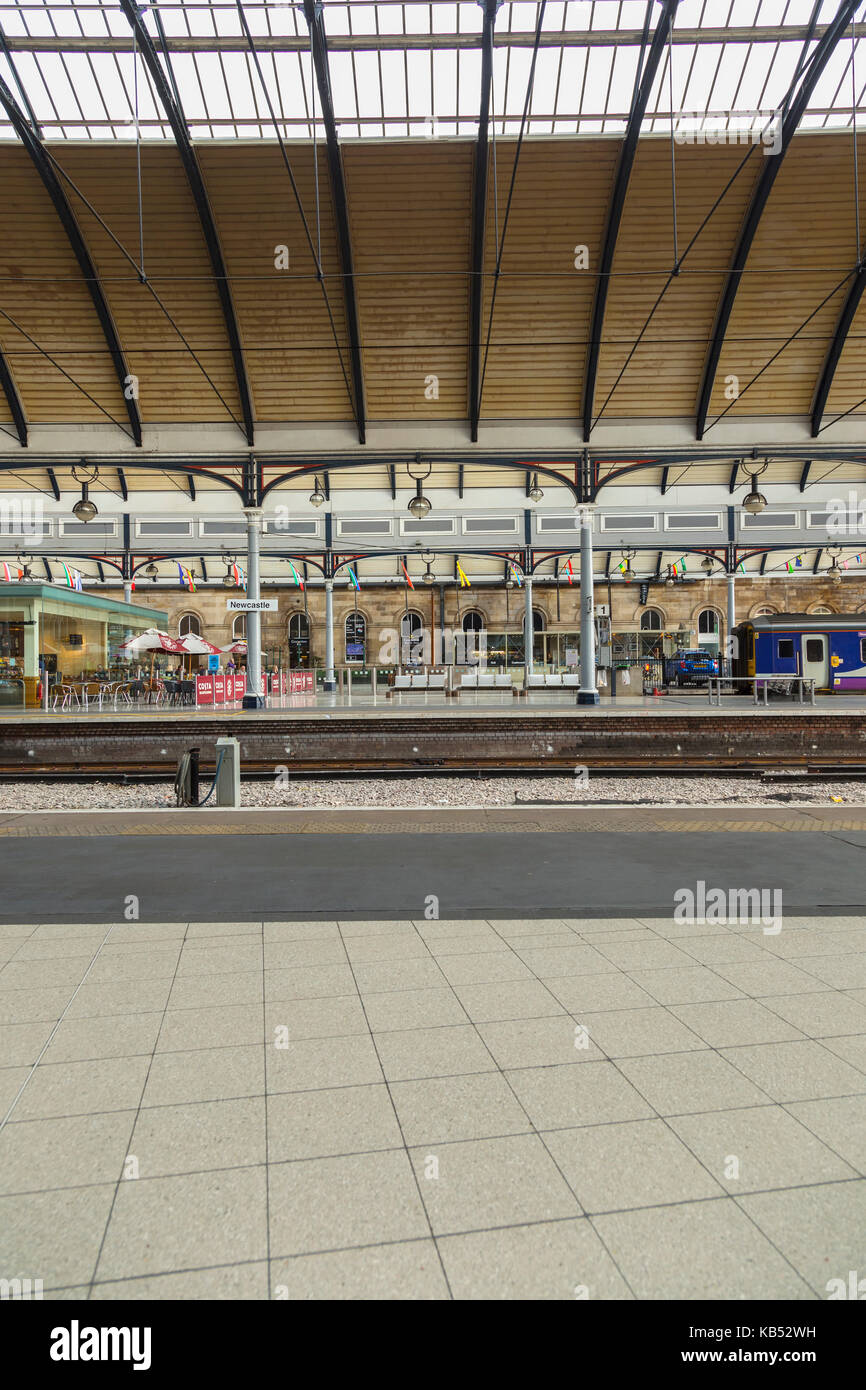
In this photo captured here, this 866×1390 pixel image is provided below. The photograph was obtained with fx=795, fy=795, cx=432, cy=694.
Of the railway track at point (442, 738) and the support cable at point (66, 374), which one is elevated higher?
the support cable at point (66, 374)

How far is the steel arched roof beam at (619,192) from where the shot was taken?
41.2ft

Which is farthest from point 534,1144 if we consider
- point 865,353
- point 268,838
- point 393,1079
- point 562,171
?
point 865,353

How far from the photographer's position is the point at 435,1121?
8.78ft

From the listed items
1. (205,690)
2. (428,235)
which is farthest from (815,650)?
(205,690)

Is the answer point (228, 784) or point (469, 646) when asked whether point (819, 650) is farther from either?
point (228, 784)

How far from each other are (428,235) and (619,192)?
12.5ft

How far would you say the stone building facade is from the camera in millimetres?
40875

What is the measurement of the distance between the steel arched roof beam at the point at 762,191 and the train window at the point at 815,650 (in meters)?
9.52

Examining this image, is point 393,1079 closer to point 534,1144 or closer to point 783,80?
point 534,1144

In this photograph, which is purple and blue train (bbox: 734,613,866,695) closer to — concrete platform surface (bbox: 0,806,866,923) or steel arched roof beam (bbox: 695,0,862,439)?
steel arched roof beam (bbox: 695,0,862,439)
